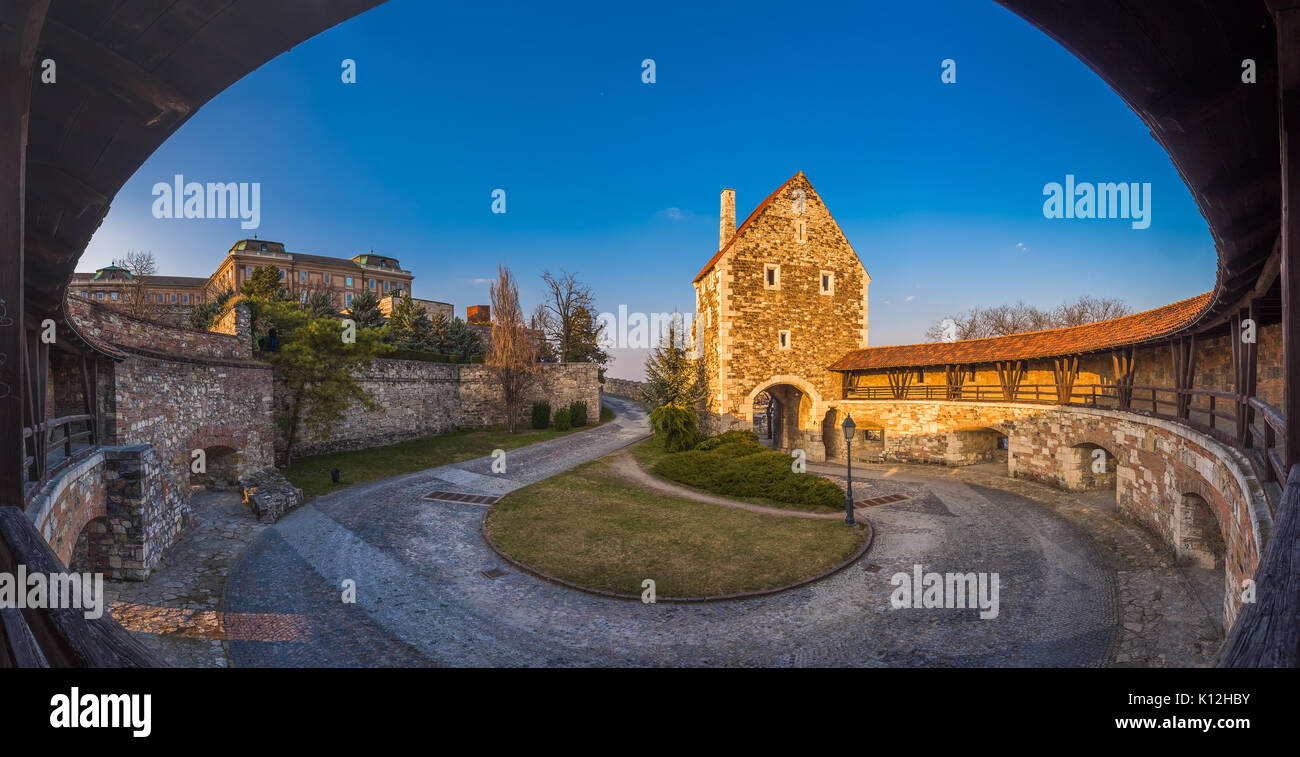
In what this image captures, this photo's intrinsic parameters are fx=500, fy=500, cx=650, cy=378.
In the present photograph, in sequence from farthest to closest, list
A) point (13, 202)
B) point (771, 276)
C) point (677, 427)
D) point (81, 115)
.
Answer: point (771, 276)
point (677, 427)
point (81, 115)
point (13, 202)

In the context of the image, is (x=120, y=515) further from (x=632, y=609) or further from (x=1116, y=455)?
(x=1116, y=455)

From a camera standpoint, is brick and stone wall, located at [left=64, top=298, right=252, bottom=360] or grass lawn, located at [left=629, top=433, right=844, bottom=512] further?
grass lawn, located at [left=629, top=433, right=844, bottom=512]

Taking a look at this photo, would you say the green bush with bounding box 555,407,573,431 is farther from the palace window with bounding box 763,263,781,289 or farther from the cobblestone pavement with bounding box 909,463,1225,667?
the cobblestone pavement with bounding box 909,463,1225,667

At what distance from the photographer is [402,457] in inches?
915

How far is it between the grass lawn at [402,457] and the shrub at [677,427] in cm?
851

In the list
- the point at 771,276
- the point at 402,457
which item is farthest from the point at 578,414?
the point at 771,276

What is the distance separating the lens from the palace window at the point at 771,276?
24.7 meters

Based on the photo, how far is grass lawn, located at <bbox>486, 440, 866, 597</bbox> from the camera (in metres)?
10.1

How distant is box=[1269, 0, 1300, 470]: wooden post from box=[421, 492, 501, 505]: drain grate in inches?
625

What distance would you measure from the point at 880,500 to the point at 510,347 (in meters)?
23.1

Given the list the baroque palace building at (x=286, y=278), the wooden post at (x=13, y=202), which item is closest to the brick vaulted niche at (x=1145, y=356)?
the wooden post at (x=13, y=202)

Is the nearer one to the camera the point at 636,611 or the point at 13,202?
the point at 13,202

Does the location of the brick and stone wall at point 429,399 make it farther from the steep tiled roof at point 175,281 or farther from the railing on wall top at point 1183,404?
the steep tiled roof at point 175,281

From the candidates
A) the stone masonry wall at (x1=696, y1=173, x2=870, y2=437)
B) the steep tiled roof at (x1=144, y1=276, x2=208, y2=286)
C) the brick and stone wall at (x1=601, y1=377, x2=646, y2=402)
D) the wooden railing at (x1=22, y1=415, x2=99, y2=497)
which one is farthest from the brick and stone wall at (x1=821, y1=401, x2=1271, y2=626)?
the steep tiled roof at (x1=144, y1=276, x2=208, y2=286)
